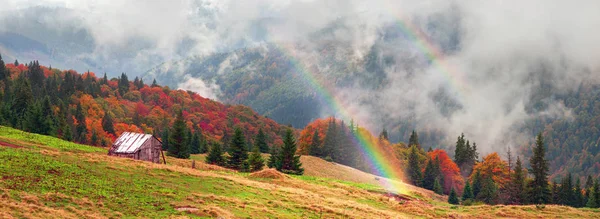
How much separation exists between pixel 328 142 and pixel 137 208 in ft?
412

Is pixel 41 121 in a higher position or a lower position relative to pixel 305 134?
lower

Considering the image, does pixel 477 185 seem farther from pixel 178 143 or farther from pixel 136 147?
pixel 136 147

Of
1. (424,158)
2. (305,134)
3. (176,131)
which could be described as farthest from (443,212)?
(424,158)

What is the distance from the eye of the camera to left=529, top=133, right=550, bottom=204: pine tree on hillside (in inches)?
3625

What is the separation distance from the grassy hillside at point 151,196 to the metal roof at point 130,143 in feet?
39.3

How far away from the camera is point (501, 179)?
13750 cm

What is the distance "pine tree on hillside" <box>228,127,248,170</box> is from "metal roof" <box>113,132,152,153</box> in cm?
2142

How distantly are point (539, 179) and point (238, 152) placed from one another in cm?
5970

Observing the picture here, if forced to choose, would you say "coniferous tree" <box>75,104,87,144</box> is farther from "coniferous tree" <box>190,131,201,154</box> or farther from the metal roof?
the metal roof

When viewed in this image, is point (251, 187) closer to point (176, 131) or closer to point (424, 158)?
point (176, 131)

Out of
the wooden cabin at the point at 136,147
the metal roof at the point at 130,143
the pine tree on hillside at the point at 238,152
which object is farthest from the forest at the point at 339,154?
the metal roof at the point at 130,143

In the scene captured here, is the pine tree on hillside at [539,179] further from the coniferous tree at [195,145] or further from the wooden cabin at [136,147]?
the coniferous tree at [195,145]

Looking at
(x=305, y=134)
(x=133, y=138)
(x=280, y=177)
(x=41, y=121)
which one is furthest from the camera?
(x=305, y=134)

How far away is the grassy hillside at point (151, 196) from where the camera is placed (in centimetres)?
2811
